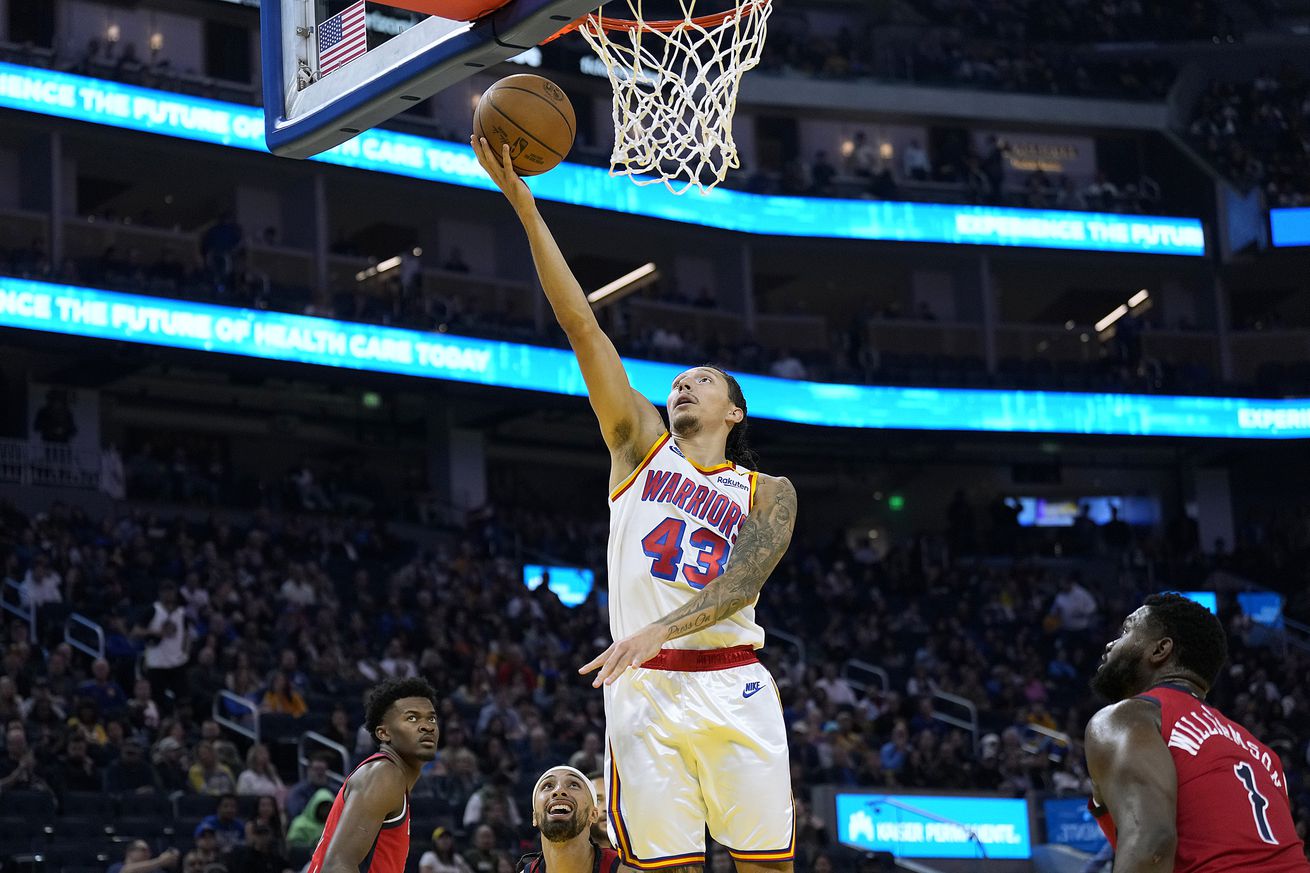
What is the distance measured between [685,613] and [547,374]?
738 inches

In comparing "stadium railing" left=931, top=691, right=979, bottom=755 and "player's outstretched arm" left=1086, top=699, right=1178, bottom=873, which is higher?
"player's outstretched arm" left=1086, top=699, right=1178, bottom=873

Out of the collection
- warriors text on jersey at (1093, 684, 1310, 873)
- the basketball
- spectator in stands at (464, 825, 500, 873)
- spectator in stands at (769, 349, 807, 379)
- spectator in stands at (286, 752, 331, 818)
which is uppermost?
spectator in stands at (769, 349, 807, 379)

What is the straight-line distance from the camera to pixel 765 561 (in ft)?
15.7

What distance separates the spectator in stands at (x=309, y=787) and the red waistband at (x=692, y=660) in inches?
290

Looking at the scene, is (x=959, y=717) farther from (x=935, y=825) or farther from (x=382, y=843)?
(x=382, y=843)

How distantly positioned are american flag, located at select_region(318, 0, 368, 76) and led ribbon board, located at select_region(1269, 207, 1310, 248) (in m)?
24.5

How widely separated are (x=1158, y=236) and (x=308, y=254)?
563 inches

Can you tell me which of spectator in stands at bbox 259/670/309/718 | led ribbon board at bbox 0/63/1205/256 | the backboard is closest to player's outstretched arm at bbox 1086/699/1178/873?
the backboard

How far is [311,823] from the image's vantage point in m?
11.1

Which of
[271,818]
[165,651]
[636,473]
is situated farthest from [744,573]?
[165,651]

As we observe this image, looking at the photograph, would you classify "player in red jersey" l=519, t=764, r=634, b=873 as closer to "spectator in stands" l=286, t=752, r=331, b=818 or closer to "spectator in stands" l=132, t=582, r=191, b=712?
"spectator in stands" l=286, t=752, r=331, b=818

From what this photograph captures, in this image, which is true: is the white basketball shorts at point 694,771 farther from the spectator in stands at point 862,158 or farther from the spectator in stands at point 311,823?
the spectator in stands at point 862,158

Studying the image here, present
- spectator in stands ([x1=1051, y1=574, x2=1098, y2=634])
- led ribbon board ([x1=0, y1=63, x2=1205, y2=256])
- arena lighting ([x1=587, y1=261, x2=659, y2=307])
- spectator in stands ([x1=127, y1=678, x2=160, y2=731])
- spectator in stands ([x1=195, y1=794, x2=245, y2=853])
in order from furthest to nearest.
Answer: arena lighting ([x1=587, y1=261, x2=659, y2=307]) → spectator in stands ([x1=1051, y1=574, x2=1098, y2=634]) → led ribbon board ([x1=0, y1=63, x2=1205, y2=256]) → spectator in stands ([x1=127, y1=678, x2=160, y2=731]) → spectator in stands ([x1=195, y1=794, x2=245, y2=853])

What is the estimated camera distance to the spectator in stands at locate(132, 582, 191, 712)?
46.4 feet
